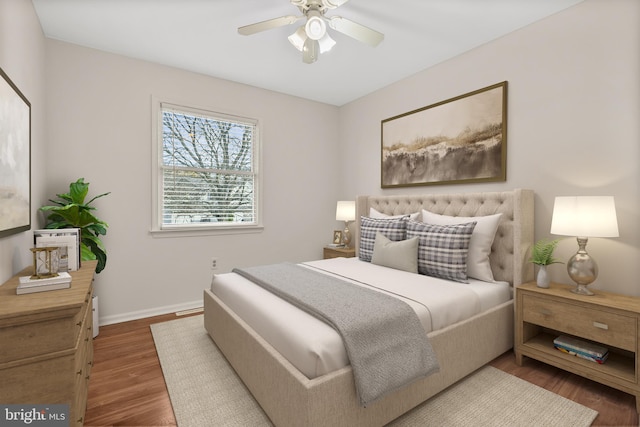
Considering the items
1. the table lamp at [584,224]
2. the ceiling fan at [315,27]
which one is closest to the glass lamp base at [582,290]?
the table lamp at [584,224]

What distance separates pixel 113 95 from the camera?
3.00m

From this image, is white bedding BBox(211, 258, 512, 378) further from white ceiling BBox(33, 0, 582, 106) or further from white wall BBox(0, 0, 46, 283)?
white ceiling BBox(33, 0, 582, 106)

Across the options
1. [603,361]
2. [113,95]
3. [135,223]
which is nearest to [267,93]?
[113,95]

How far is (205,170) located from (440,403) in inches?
123

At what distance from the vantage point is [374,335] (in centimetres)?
149

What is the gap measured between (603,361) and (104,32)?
4.48m

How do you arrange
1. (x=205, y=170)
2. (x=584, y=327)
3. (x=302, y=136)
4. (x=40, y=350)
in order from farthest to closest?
(x=302, y=136) < (x=205, y=170) < (x=584, y=327) < (x=40, y=350)

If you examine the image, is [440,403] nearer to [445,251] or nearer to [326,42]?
[445,251]

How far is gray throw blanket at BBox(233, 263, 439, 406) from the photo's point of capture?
1.39m

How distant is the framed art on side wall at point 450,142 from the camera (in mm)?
2750

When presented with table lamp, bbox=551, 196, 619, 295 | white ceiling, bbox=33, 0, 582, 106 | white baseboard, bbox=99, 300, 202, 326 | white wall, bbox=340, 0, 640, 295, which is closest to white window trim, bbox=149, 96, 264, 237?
white ceiling, bbox=33, 0, 582, 106

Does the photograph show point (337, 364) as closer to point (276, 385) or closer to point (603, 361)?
point (276, 385)

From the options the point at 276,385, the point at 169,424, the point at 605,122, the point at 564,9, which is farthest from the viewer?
the point at 564,9

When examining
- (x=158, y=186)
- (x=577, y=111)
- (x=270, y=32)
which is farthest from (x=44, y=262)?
(x=577, y=111)
